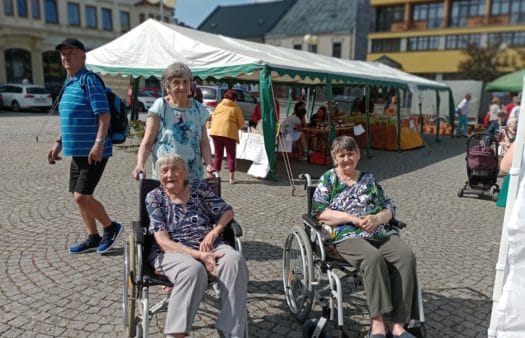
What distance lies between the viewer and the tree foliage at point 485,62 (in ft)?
110

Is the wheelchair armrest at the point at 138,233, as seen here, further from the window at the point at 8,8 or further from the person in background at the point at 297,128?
the window at the point at 8,8

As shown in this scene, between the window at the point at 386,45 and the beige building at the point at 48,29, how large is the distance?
2289 centimetres

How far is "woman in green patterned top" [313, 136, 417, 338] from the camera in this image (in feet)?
8.54

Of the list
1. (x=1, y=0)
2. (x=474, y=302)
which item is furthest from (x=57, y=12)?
(x=474, y=302)

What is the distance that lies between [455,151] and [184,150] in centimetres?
1182

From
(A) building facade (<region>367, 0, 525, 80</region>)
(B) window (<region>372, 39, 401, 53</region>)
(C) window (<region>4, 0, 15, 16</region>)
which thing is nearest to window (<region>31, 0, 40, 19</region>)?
(C) window (<region>4, 0, 15, 16</region>)

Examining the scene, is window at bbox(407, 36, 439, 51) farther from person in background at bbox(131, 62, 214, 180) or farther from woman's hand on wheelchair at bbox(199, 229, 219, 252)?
woman's hand on wheelchair at bbox(199, 229, 219, 252)

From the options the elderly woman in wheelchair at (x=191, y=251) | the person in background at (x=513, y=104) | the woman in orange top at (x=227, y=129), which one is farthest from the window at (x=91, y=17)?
the elderly woman in wheelchair at (x=191, y=251)

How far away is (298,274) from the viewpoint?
3.11 metres

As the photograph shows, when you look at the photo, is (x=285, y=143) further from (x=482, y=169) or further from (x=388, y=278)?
(x=388, y=278)

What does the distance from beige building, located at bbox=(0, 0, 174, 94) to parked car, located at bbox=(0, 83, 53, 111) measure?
451cm

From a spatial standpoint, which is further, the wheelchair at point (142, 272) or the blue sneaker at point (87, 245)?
the blue sneaker at point (87, 245)

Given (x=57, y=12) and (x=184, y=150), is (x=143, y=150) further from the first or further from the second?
(x=57, y=12)

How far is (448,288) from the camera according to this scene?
12.1 ft
